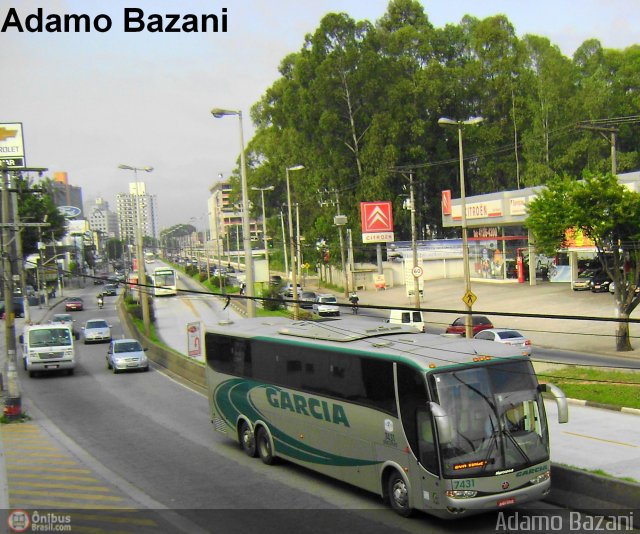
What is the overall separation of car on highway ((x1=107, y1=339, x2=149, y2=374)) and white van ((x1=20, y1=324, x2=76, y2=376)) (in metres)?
1.90

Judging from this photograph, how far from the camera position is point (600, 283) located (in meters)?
53.5

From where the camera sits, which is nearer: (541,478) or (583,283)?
(541,478)

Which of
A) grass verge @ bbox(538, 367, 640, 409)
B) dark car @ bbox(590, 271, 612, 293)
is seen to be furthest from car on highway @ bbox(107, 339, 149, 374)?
dark car @ bbox(590, 271, 612, 293)

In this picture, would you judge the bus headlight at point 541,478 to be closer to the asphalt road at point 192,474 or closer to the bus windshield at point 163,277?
the asphalt road at point 192,474

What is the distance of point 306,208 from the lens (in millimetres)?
88750

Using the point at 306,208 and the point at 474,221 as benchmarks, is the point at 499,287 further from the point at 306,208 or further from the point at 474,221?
the point at 306,208

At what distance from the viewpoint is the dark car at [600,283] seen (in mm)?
53200

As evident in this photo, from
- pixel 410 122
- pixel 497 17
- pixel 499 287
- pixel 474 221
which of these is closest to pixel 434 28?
pixel 497 17

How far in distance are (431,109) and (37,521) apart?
6976 cm

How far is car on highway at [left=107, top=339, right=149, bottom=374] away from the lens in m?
34.4

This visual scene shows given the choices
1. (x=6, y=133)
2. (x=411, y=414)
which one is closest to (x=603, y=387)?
(x=411, y=414)

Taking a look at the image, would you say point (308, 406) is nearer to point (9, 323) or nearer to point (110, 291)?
point (9, 323)

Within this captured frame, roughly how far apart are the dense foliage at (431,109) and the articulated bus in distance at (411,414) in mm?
57369

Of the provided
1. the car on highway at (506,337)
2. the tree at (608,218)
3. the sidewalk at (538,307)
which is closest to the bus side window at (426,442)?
the sidewalk at (538,307)
